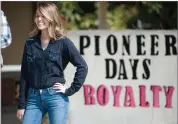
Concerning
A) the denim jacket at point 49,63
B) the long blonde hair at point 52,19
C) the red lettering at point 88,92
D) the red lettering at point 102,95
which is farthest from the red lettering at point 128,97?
the long blonde hair at point 52,19

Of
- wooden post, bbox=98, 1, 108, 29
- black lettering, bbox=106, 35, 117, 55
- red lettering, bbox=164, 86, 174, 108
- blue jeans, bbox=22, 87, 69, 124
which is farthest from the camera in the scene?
wooden post, bbox=98, 1, 108, 29

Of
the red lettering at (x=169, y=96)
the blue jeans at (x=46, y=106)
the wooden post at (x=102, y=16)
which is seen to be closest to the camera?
the blue jeans at (x=46, y=106)

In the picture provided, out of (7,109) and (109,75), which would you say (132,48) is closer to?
(109,75)

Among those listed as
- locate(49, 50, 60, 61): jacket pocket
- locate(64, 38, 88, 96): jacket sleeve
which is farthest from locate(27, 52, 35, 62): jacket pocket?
locate(64, 38, 88, 96): jacket sleeve

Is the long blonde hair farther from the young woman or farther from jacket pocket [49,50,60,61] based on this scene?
jacket pocket [49,50,60,61]

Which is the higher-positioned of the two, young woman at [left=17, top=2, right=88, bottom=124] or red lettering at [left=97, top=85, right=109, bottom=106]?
young woman at [left=17, top=2, right=88, bottom=124]

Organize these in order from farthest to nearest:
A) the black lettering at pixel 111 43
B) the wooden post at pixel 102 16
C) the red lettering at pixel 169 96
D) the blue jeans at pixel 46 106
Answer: the wooden post at pixel 102 16 < the red lettering at pixel 169 96 < the black lettering at pixel 111 43 < the blue jeans at pixel 46 106

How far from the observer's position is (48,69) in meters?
4.10

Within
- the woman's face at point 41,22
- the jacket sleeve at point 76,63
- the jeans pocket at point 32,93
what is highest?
the woman's face at point 41,22

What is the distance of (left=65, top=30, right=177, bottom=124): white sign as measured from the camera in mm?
5863

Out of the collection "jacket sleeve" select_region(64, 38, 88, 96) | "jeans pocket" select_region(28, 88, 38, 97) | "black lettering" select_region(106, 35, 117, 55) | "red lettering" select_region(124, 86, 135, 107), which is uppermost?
"black lettering" select_region(106, 35, 117, 55)

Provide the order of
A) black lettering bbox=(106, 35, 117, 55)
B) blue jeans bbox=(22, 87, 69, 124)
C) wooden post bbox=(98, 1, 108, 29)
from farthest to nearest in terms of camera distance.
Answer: wooden post bbox=(98, 1, 108, 29) → black lettering bbox=(106, 35, 117, 55) → blue jeans bbox=(22, 87, 69, 124)

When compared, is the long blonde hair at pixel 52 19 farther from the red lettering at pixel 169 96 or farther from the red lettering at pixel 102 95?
the red lettering at pixel 169 96

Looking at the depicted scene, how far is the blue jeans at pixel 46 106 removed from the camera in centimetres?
405
